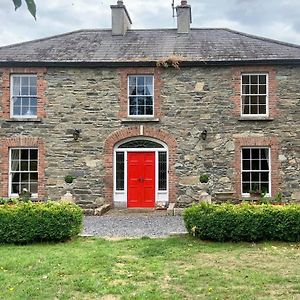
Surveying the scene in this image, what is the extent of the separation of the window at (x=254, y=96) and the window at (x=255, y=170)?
157 cm

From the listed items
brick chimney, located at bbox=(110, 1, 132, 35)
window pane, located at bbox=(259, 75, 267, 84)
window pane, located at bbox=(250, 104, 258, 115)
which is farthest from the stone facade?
brick chimney, located at bbox=(110, 1, 132, 35)

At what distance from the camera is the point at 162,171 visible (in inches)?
722

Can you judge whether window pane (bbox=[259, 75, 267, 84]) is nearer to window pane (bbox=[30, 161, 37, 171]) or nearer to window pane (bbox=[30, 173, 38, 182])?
window pane (bbox=[30, 161, 37, 171])

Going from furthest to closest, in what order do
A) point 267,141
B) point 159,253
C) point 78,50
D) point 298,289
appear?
1. point 78,50
2. point 267,141
3. point 159,253
4. point 298,289

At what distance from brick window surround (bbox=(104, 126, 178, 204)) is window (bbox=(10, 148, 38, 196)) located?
2.90m

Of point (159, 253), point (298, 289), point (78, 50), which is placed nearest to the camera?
point (298, 289)

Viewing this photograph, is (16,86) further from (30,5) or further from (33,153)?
(30,5)

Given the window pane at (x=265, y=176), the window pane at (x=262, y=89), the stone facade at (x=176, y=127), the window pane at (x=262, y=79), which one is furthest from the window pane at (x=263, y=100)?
the window pane at (x=265, y=176)

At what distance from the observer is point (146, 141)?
18.4 metres

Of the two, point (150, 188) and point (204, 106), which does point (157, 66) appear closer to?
point (204, 106)

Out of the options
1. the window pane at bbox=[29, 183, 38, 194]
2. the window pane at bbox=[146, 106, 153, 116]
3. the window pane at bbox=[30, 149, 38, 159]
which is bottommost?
the window pane at bbox=[29, 183, 38, 194]

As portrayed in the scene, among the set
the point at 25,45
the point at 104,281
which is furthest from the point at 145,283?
the point at 25,45

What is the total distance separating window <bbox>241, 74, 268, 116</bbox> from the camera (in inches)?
712

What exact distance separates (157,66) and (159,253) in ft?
33.9
